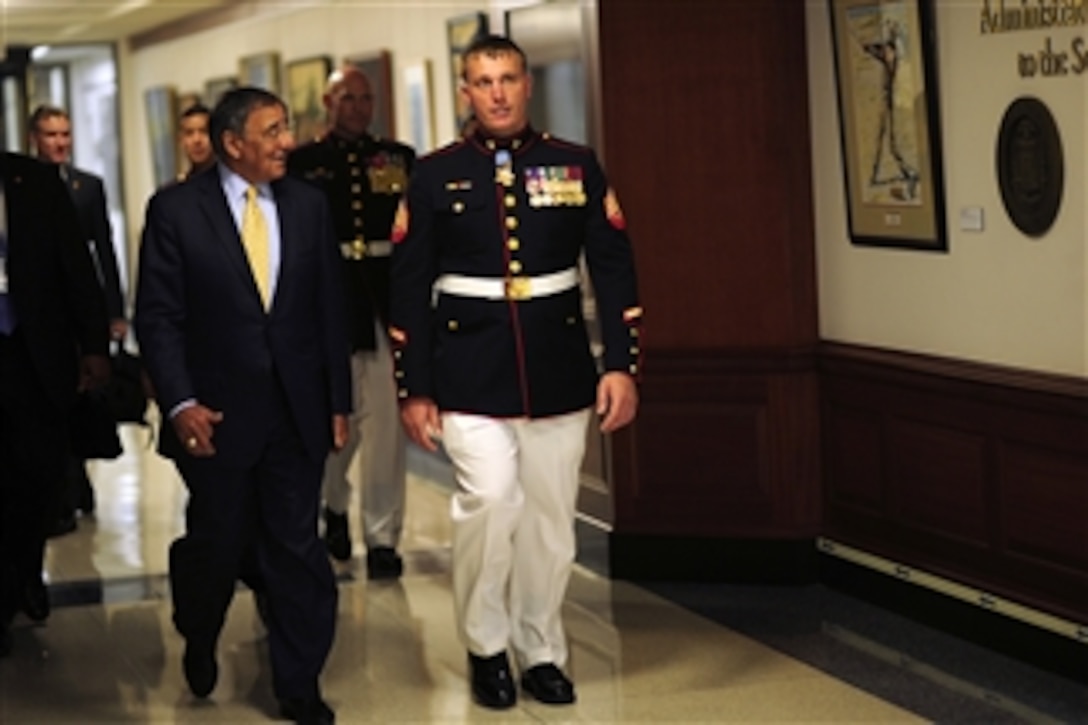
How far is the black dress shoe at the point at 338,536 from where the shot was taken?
8.36 m

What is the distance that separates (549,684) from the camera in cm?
607

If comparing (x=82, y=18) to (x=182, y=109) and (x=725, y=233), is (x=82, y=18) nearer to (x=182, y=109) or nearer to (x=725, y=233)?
(x=182, y=109)

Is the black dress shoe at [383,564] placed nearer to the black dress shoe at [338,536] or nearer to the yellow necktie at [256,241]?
the black dress shoe at [338,536]

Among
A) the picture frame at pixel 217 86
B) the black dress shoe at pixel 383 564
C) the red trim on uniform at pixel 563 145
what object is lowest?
the black dress shoe at pixel 383 564

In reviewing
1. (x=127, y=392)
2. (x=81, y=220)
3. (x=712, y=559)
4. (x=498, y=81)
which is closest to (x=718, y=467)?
(x=712, y=559)

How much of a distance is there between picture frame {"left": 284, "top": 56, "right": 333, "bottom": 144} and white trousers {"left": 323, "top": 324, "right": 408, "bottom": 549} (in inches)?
192

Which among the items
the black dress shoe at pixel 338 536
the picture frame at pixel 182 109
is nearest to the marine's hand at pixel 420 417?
the black dress shoe at pixel 338 536

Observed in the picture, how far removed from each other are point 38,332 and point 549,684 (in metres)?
1.93

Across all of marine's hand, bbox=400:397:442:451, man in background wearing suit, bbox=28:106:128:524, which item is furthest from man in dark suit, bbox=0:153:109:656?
man in background wearing suit, bbox=28:106:128:524

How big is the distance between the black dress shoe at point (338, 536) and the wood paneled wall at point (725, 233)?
54.6 inches

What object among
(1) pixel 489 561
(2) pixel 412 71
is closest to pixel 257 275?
(1) pixel 489 561

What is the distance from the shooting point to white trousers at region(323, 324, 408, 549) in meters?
8.12

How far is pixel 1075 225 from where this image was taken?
238 inches

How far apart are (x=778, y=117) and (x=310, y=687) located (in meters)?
A: 2.66
